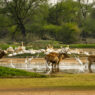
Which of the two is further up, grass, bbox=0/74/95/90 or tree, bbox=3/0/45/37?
tree, bbox=3/0/45/37

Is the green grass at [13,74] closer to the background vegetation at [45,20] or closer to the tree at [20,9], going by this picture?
the background vegetation at [45,20]

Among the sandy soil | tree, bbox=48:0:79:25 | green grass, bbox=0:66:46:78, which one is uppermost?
tree, bbox=48:0:79:25

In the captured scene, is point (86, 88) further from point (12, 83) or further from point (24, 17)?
point (24, 17)

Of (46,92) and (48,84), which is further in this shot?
(48,84)

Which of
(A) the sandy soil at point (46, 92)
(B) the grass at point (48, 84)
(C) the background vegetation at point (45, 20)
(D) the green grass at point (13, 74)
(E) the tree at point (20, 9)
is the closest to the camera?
(A) the sandy soil at point (46, 92)

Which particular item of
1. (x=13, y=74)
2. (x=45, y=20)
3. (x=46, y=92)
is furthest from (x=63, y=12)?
(x=46, y=92)

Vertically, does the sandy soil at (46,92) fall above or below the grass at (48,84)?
A: above

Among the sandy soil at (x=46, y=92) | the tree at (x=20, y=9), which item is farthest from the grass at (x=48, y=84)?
the tree at (x=20, y=9)

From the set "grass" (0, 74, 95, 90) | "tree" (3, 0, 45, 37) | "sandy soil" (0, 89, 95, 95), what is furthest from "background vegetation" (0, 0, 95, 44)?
"sandy soil" (0, 89, 95, 95)

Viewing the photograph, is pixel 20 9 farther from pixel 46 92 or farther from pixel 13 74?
pixel 46 92

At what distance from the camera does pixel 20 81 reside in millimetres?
12641

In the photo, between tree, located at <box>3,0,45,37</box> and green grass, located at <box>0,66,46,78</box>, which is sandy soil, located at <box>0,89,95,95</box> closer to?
green grass, located at <box>0,66,46,78</box>

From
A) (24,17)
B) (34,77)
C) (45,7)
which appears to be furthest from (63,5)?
(34,77)

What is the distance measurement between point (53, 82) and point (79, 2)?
50225 millimetres
